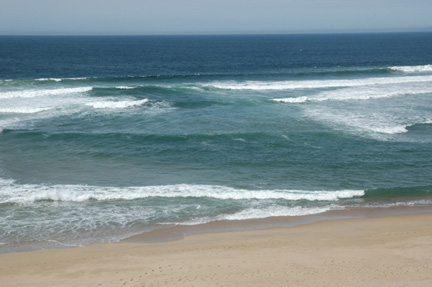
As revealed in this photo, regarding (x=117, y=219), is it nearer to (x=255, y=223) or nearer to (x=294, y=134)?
(x=255, y=223)

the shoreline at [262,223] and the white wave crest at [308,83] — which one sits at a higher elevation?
the white wave crest at [308,83]

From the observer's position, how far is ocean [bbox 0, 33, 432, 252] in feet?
53.4

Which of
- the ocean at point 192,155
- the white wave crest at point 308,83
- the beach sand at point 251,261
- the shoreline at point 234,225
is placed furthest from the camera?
the white wave crest at point 308,83

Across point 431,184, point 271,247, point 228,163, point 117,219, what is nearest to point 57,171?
point 117,219

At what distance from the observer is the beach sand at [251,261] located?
11445 millimetres

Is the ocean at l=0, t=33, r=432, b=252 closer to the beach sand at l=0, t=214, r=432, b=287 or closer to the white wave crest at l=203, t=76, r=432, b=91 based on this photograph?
the white wave crest at l=203, t=76, r=432, b=91

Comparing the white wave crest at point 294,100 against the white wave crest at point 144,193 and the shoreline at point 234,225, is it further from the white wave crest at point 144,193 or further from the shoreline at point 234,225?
the shoreline at point 234,225

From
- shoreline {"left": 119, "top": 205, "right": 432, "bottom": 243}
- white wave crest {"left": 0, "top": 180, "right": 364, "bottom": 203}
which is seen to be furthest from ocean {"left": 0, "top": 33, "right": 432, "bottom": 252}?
shoreline {"left": 119, "top": 205, "right": 432, "bottom": 243}

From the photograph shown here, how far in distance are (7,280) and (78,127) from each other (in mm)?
16544

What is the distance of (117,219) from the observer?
1560 cm

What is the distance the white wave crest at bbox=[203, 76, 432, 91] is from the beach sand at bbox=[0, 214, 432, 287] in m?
27.8

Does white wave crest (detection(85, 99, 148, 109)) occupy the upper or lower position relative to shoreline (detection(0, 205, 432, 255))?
upper

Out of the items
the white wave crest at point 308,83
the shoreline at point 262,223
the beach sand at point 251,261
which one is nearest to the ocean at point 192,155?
the shoreline at point 262,223

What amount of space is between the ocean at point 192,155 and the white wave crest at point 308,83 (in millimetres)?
1110
